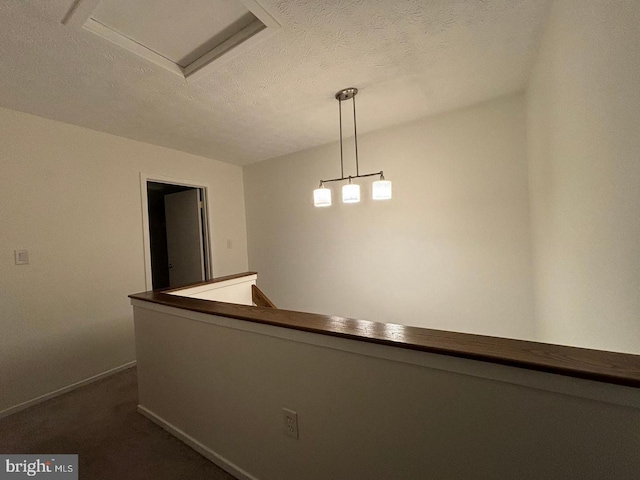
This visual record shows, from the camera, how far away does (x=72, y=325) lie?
7.80ft

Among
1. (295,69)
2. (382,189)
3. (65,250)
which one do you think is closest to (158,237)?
(65,250)

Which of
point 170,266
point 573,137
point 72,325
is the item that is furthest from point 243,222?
point 573,137

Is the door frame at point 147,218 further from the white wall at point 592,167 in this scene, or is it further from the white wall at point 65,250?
the white wall at point 592,167

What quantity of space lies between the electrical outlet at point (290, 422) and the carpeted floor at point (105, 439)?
1.85 feet

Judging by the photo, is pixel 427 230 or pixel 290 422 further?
pixel 427 230

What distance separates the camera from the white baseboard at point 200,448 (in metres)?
→ 1.39

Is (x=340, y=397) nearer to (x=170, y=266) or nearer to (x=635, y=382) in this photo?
(x=635, y=382)

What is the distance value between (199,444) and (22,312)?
1863 mm

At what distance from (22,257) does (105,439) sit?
61.8 inches

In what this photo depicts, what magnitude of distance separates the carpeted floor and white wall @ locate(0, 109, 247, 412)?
32cm

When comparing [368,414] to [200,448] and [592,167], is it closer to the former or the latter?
[200,448]

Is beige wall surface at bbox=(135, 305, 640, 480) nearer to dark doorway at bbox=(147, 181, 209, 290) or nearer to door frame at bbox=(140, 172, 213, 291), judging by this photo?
door frame at bbox=(140, 172, 213, 291)

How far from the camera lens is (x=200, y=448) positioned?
1.57 m

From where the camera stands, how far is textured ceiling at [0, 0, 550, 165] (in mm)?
1342
